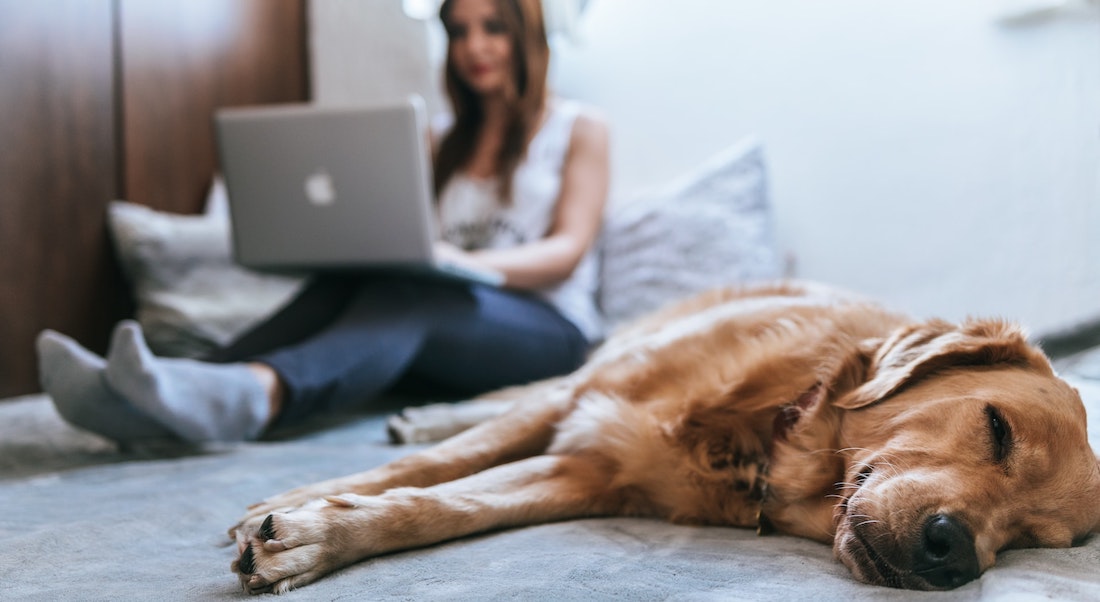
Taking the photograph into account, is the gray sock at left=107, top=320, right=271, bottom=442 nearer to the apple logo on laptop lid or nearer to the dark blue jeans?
the dark blue jeans

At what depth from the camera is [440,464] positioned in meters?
1.43

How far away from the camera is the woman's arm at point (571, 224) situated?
249cm

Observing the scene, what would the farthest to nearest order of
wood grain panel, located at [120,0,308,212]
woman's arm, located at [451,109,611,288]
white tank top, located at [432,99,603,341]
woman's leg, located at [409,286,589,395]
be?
wood grain panel, located at [120,0,308,212] → white tank top, located at [432,99,603,341] → woman's arm, located at [451,109,611,288] → woman's leg, located at [409,286,589,395]

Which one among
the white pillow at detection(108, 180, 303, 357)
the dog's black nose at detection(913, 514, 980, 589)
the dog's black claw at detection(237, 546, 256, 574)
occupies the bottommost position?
the white pillow at detection(108, 180, 303, 357)

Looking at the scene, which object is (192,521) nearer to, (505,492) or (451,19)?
(505,492)

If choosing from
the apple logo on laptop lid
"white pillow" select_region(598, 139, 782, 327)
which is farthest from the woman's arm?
the apple logo on laptop lid

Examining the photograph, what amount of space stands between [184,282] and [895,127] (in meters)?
2.27

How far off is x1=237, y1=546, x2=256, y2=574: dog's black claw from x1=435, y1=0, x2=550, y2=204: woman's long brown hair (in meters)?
1.83

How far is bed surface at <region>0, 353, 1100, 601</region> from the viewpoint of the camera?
0.99 metres

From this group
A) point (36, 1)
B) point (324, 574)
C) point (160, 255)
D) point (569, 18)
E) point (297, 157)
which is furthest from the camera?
point (569, 18)

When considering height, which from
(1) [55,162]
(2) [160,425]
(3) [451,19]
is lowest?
(2) [160,425]

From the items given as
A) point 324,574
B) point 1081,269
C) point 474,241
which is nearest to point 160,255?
point 474,241

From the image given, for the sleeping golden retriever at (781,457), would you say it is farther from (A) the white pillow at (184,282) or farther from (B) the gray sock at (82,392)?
(A) the white pillow at (184,282)

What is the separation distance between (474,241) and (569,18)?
978 mm
